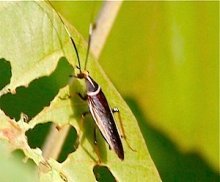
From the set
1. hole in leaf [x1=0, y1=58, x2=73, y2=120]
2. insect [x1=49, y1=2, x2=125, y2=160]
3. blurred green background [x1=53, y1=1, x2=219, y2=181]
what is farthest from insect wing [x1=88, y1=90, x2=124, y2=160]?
blurred green background [x1=53, y1=1, x2=219, y2=181]

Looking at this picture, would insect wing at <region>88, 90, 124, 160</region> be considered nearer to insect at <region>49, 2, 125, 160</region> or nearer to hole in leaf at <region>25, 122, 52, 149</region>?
insect at <region>49, 2, 125, 160</region>

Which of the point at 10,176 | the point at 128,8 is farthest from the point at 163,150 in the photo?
the point at 10,176

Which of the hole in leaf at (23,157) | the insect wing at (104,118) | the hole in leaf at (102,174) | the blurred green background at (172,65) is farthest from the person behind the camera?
the blurred green background at (172,65)

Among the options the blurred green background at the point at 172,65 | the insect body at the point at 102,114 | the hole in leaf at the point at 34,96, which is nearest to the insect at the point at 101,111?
the insect body at the point at 102,114

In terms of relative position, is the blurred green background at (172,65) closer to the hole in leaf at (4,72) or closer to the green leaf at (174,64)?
the green leaf at (174,64)

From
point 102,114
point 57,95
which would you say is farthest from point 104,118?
point 57,95
